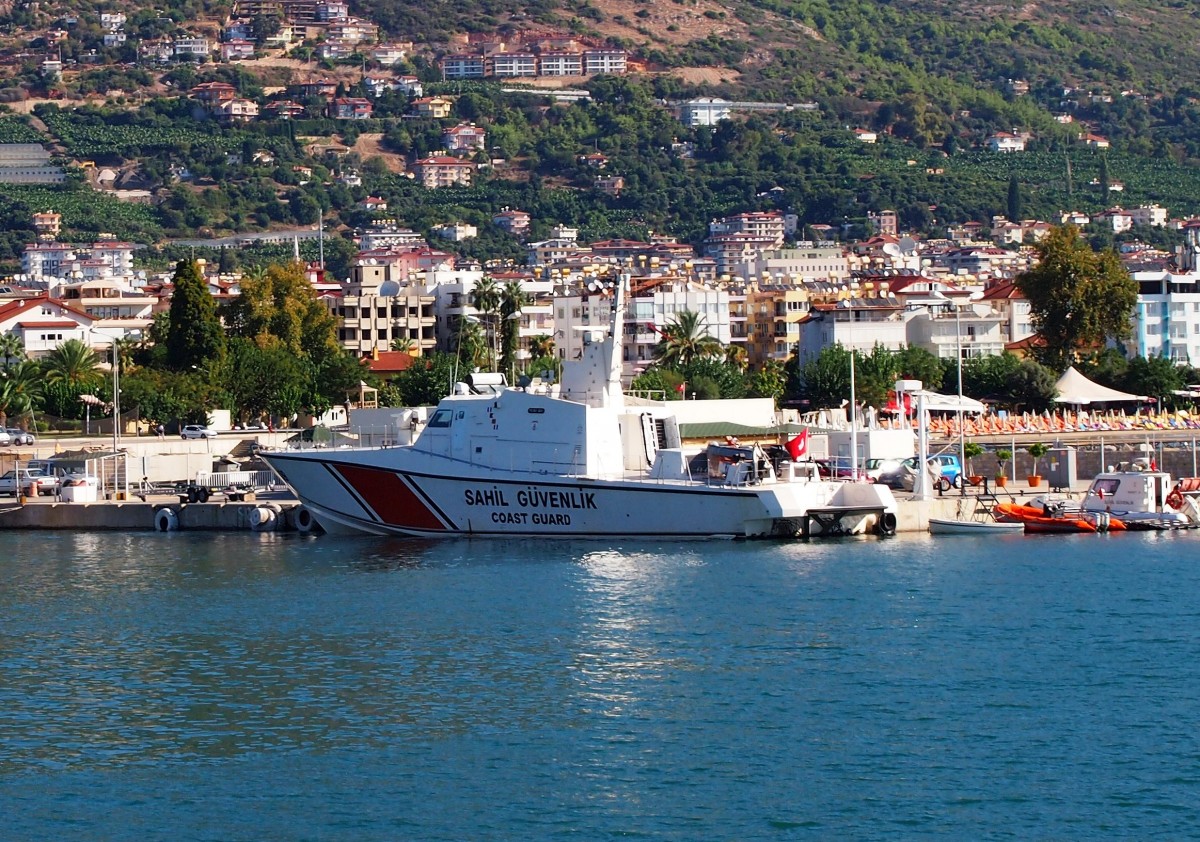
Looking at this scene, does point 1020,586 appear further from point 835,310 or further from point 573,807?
point 835,310

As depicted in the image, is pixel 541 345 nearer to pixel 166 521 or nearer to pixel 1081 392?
pixel 1081 392

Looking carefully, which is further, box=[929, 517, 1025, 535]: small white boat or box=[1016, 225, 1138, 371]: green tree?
box=[1016, 225, 1138, 371]: green tree

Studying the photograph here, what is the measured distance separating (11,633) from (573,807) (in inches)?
628

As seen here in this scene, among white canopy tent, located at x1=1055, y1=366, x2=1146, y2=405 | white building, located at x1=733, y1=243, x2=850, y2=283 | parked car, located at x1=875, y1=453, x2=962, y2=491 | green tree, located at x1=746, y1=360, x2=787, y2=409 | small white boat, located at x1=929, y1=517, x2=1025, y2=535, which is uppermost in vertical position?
white building, located at x1=733, y1=243, x2=850, y2=283

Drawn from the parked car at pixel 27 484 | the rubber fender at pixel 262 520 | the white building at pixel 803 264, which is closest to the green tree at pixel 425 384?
the parked car at pixel 27 484

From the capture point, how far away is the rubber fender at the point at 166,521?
184ft

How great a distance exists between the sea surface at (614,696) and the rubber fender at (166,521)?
959cm

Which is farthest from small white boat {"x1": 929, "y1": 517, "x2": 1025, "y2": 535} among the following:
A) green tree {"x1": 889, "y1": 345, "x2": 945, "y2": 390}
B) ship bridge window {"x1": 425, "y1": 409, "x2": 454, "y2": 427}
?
green tree {"x1": 889, "y1": 345, "x2": 945, "y2": 390}

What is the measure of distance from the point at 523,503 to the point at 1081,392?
4368cm

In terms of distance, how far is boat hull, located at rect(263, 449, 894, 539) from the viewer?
47.8 metres

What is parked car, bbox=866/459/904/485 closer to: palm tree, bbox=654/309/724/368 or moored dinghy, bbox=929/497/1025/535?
moored dinghy, bbox=929/497/1025/535

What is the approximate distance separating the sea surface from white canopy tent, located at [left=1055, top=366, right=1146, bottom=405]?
4058 cm

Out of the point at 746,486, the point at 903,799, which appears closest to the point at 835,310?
the point at 746,486

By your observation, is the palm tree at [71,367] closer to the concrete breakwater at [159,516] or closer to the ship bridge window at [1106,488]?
the concrete breakwater at [159,516]
